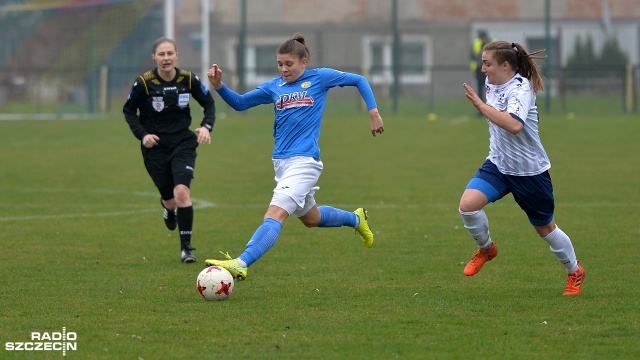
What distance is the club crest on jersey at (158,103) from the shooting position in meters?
9.95

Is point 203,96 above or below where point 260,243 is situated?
above

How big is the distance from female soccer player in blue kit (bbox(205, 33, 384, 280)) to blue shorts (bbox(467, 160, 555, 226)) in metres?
0.83

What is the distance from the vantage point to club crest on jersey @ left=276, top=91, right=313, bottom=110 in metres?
8.41

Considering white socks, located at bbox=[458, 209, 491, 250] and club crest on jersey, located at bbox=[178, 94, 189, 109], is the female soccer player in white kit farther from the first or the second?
club crest on jersey, located at bbox=[178, 94, 189, 109]

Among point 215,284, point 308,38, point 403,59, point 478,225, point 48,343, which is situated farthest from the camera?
point 308,38

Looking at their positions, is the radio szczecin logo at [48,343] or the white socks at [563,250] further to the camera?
the white socks at [563,250]

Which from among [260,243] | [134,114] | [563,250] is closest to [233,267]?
[260,243]

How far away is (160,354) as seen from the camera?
600 centimetres

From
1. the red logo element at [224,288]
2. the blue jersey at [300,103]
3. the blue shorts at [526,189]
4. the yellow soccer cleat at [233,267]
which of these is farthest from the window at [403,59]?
the red logo element at [224,288]

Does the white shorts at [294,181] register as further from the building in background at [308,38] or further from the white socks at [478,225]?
the building in background at [308,38]

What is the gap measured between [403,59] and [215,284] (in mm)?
29860

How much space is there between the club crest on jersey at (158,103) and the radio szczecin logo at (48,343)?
3.72m

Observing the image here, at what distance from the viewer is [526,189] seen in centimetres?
783

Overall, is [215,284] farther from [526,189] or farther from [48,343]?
[526,189]
